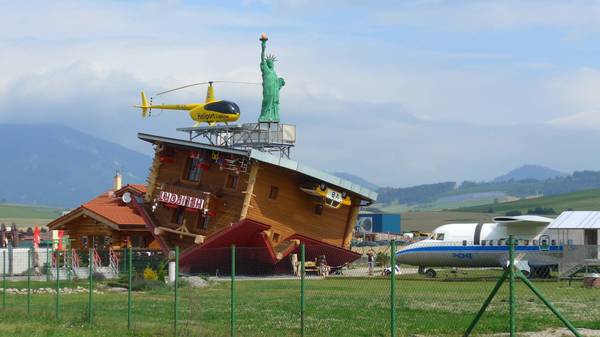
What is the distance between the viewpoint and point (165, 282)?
43562mm

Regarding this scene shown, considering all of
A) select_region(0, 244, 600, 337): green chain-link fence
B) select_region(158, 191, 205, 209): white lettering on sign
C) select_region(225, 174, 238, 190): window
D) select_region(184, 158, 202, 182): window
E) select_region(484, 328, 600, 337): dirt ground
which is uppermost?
select_region(184, 158, 202, 182): window

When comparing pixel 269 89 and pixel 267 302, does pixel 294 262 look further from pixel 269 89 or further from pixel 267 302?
pixel 267 302

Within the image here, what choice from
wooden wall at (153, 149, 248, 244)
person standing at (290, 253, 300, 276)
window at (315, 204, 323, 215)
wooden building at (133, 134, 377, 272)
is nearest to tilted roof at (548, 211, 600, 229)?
wooden building at (133, 134, 377, 272)

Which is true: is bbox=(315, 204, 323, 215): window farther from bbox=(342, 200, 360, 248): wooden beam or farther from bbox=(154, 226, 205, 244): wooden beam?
bbox=(154, 226, 205, 244): wooden beam

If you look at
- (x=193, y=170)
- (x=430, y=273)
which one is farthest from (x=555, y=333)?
(x=193, y=170)

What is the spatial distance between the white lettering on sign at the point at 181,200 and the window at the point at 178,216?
1.27 meters

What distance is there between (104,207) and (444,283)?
88.8 feet

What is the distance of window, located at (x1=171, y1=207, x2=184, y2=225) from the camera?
55344 millimetres

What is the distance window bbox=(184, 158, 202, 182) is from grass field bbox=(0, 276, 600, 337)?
46.7 ft

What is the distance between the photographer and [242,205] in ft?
171

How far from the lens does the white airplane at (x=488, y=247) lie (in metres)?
50.8

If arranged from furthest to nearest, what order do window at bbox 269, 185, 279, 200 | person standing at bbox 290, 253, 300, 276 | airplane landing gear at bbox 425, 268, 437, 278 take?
person standing at bbox 290, 253, 300, 276 → window at bbox 269, 185, 279, 200 → airplane landing gear at bbox 425, 268, 437, 278

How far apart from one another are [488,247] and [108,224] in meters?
21.5

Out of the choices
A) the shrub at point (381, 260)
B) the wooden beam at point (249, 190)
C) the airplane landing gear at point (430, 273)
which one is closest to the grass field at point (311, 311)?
the wooden beam at point (249, 190)
